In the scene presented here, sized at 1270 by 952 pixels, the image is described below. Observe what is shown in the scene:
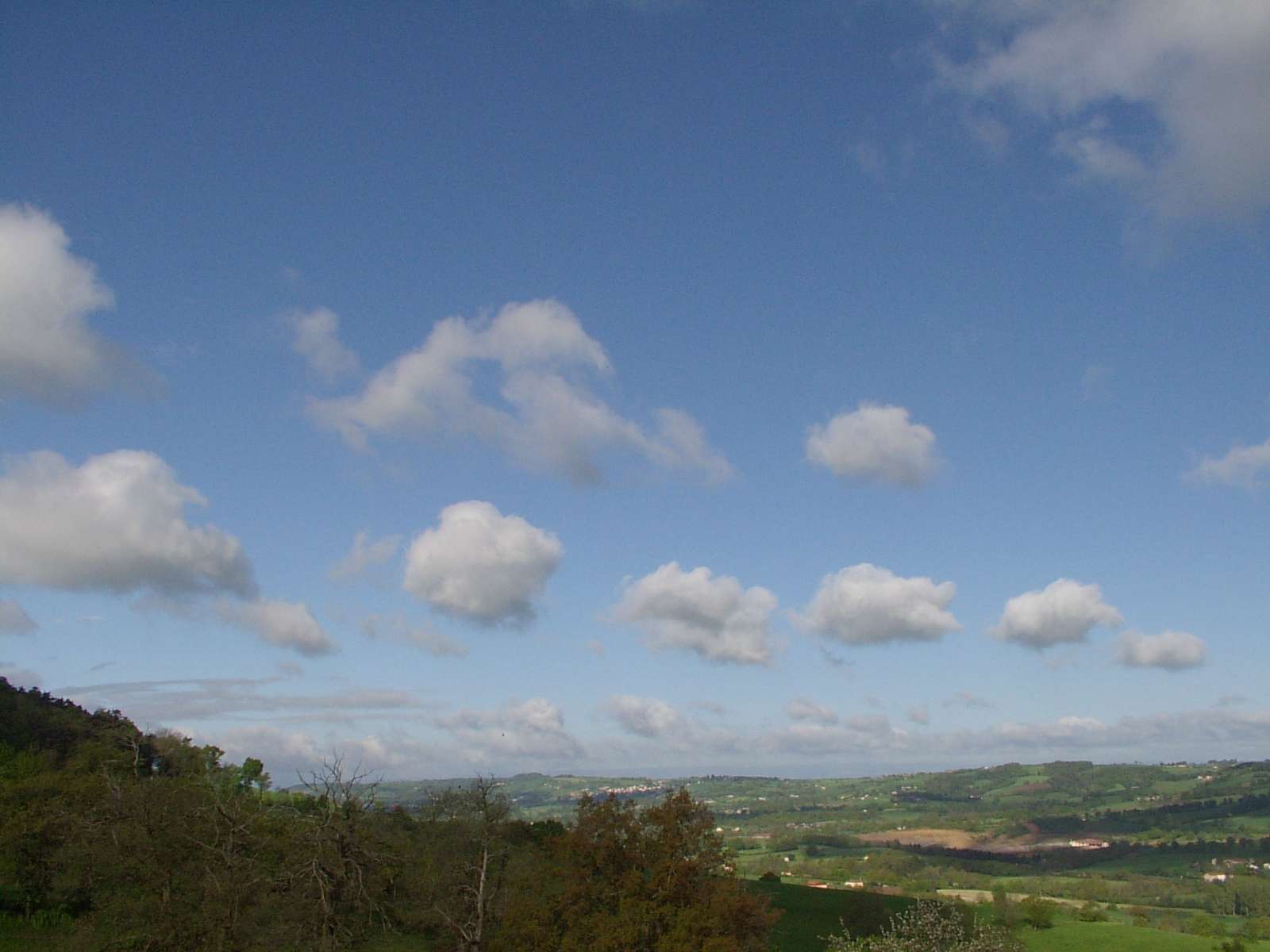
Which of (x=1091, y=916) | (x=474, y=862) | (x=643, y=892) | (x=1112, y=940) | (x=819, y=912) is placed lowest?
(x=1091, y=916)

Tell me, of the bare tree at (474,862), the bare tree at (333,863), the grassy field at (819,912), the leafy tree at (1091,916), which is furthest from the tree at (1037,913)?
the bare tree at (333,863)

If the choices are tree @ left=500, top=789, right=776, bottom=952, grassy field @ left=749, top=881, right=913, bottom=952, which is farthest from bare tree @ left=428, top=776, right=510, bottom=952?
grassy field @ left=749, top=881, right=913, bottom=952

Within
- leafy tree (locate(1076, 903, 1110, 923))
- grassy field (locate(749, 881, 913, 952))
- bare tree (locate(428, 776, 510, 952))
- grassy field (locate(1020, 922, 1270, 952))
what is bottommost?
leafy tree (locate(1076, 903, 1110, 923))

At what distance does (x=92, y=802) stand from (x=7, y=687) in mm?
123322

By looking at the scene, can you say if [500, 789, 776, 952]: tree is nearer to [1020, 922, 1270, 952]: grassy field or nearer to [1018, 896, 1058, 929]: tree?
[1020, 922, 1270, 952]: grassy field

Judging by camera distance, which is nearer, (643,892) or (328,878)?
(643,892)

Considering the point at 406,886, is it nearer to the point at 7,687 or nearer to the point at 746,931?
the point at 746,931

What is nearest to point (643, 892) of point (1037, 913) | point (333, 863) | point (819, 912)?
point (333, 863)

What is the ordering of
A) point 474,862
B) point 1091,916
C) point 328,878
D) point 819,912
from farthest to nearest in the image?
1. point 1091,916
2. point 819,912
3. point 474,862
4. point 328,878

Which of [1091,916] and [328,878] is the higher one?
[328,878]

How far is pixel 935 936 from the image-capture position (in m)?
50.4

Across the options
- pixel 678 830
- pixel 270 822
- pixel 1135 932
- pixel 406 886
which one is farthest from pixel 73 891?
pixel 1135 932

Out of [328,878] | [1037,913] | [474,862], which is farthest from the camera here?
[1037,913]

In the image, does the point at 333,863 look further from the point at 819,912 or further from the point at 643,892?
the point at 819,912
